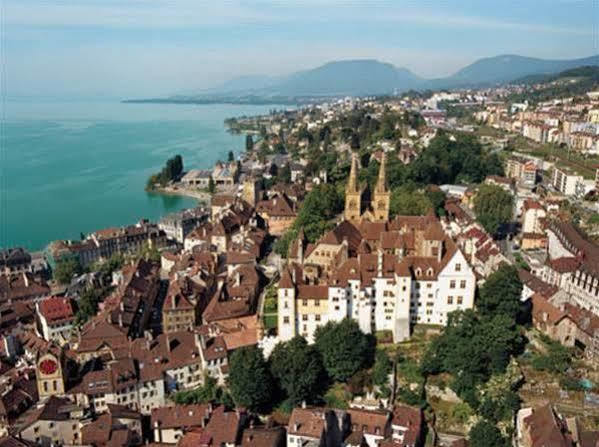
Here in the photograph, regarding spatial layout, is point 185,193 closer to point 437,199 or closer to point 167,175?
point 167,175

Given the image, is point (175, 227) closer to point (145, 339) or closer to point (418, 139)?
point (145, 339)

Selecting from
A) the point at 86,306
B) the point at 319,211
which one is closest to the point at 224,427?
the point at 86,306

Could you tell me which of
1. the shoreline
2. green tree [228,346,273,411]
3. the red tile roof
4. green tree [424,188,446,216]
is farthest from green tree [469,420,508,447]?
the shoreline

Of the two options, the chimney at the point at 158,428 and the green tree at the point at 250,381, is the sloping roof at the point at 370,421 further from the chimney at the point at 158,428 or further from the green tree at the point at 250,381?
the chimney at the point at 158,428

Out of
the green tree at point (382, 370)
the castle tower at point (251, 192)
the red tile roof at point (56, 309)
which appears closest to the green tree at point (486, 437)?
the green tree at point (382, 370)

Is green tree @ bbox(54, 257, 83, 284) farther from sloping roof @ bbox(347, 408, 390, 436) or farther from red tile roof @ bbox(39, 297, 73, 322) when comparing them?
sloping roof @ bbox(347, 408, 390, 436)

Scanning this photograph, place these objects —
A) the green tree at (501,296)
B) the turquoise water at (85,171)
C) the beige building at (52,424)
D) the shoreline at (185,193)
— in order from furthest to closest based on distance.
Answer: the shoreline at (185,193) → the turquoise water at (85,171) → the green tree at (501,296) → the beige building at (52,424)
